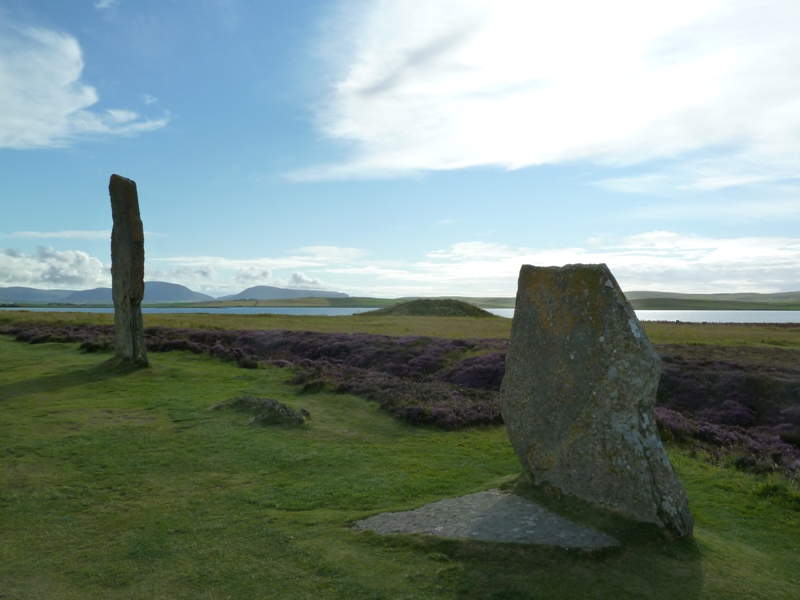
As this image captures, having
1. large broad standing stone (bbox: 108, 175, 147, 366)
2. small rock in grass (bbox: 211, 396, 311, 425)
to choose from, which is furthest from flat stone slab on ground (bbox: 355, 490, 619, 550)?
large broad standing stone (bbox: 108, 175, 147, 366)

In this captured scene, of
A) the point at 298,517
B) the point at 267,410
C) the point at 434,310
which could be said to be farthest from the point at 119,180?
the point at 434,310

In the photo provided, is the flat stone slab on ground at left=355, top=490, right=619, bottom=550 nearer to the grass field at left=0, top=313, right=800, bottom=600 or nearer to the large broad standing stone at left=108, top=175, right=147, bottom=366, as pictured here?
the grass field at left=0, top=313, right=800, bottom=600

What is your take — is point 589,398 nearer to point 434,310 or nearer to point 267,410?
point 267,410

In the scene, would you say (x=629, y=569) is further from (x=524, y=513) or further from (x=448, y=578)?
(x=448, y=578)

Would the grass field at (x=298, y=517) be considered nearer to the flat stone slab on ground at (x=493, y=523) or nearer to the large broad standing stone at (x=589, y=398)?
the flat stone slab on ground at (x=493, y=523)

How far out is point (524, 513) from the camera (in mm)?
Answer: 8414

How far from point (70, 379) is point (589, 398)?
18.8 m

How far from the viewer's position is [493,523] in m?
8.07

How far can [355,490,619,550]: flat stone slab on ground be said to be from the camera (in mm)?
7621

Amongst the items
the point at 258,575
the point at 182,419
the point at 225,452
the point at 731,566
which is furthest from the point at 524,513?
the point at 182,419

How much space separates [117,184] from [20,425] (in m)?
11.6

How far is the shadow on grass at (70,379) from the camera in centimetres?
1852


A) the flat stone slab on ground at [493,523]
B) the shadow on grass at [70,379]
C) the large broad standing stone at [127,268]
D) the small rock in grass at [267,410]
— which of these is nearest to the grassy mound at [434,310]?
the large broad standing stone at [127,268]

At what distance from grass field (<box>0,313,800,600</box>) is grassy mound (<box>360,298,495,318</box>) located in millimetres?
68255
